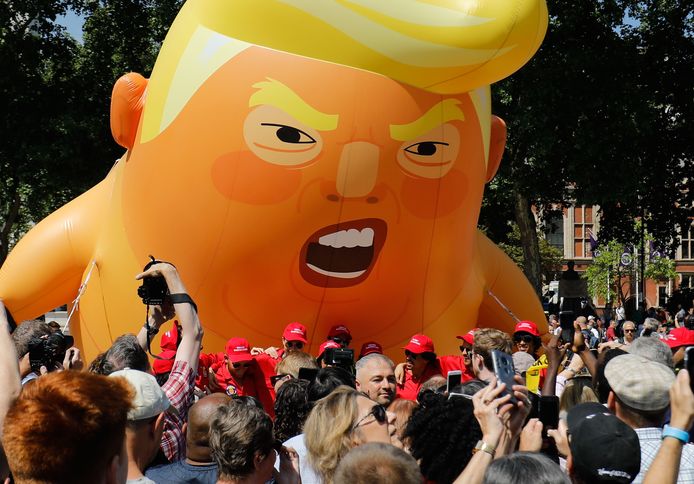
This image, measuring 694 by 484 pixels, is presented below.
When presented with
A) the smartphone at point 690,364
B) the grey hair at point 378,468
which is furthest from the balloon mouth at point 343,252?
the grey hair at point 378,468

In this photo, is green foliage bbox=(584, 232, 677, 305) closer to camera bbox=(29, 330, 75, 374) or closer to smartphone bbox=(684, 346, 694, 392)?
camera bbox=(29, 330, 75, 374)

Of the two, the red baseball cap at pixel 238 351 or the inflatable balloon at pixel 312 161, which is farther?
the inflatable balloon at pixel 312 161

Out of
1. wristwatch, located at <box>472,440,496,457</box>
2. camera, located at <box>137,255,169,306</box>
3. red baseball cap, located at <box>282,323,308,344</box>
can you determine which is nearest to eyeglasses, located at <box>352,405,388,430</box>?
wristwatch, located at <box>472,440,496,457</box>

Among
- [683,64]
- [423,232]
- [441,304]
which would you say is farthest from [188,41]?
[683,64]

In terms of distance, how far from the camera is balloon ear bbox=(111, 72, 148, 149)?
8.73m

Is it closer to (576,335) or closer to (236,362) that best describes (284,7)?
(236,362)

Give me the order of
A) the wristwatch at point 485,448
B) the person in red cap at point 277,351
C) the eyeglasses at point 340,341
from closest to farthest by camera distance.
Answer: the wristwatch at point 485,448
the person in red cap at point 277,351
the eyeglasses at point 340,341

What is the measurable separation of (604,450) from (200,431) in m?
1.61

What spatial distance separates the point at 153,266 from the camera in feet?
15.1

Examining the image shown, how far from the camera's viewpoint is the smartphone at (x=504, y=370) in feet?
10.5

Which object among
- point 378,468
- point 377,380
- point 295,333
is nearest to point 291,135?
point 295,333

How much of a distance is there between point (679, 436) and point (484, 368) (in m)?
2.53

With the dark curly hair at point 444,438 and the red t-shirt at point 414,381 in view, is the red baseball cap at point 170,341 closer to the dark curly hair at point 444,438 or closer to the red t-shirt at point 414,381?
the red t-shirt at point 414,381

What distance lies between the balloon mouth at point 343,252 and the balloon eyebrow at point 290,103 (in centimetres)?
93
